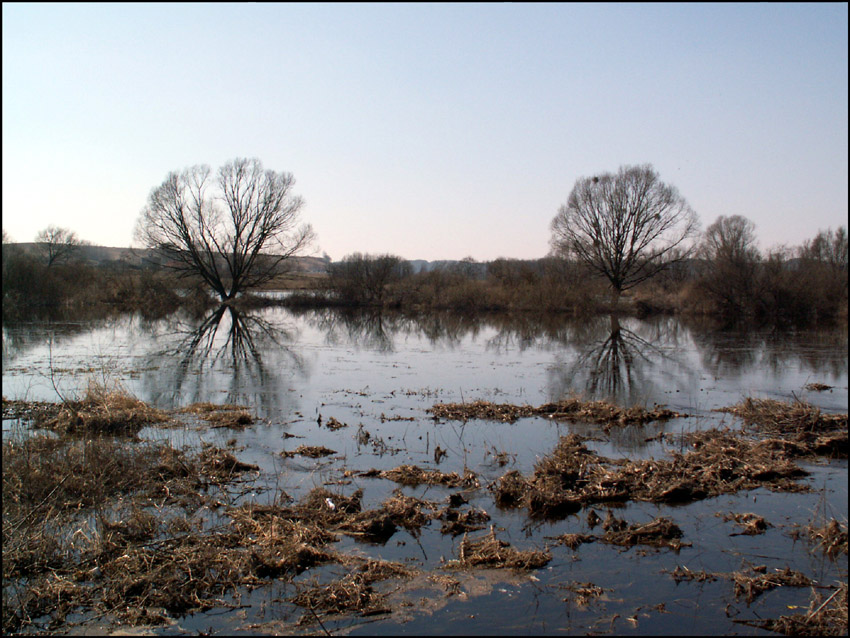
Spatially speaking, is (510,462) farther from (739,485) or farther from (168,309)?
(168,309)

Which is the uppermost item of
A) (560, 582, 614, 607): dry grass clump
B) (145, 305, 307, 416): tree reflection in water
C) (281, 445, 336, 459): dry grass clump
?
(145, 305, 307, 416): tree reflection in water

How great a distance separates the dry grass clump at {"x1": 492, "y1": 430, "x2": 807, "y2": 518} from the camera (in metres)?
6.58

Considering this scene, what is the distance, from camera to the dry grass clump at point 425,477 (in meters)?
7.14

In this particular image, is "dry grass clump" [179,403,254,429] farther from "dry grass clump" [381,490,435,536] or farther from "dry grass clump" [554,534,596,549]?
"dry grass clump" [554,534,596,549]

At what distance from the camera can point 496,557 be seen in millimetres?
5184

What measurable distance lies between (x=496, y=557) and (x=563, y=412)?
6.08 meters

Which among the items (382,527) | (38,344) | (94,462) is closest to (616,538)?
(382,527)

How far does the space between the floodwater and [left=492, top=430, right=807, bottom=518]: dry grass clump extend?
22 centimetres

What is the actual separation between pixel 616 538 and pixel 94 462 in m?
5.50

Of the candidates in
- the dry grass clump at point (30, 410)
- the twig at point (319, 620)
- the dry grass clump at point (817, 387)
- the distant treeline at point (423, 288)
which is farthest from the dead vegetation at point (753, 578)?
the distant treeline at point (423, 288)

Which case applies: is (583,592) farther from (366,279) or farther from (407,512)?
(366,279)

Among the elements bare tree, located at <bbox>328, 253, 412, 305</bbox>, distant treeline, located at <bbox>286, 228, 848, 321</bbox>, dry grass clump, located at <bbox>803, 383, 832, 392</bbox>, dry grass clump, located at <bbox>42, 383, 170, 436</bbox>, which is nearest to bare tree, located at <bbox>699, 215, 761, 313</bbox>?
distant treeline, located at <bbox>286, 228, 848, 321</bbox>

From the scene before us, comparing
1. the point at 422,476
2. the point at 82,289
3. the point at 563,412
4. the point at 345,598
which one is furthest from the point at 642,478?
the point at 82,289

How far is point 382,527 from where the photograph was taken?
A: 5.74 meters
